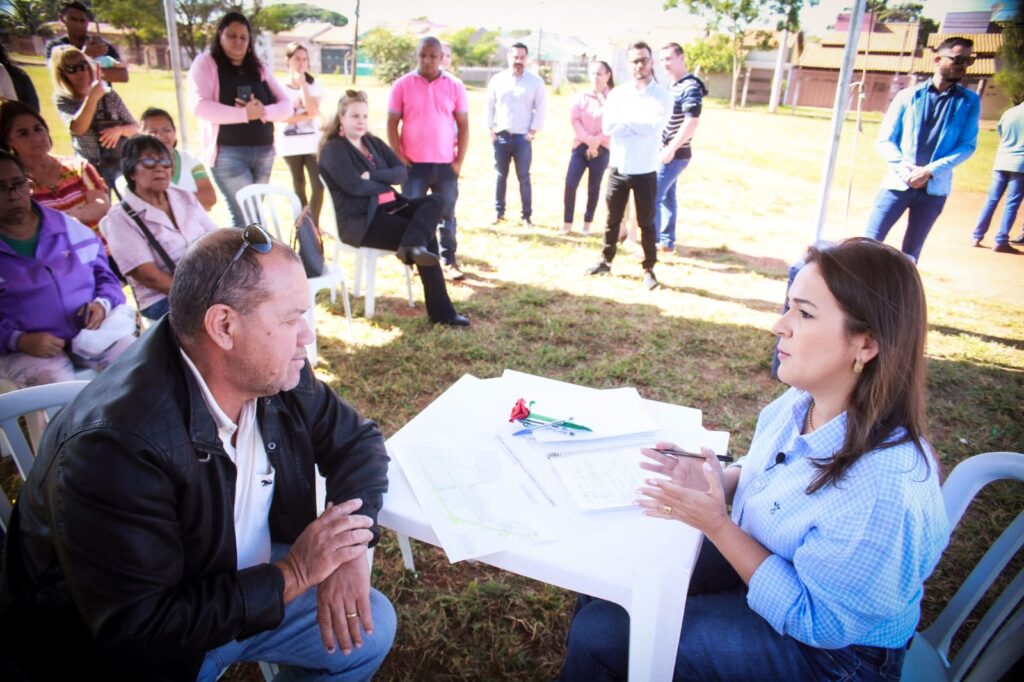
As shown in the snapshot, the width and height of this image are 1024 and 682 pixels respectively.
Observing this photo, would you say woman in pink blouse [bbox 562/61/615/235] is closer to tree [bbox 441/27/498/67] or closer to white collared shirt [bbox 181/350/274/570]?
white collared shirt [bbox 181/350/274/570]

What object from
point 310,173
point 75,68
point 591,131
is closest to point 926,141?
point 591,131

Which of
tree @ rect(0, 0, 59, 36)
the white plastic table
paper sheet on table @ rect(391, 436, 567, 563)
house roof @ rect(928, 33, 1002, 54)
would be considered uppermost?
house roof @ rect(928, 33, 1002, 54)

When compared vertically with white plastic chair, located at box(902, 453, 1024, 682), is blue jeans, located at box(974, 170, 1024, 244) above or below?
above

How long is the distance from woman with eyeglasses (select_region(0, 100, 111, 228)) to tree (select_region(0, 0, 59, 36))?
116cm

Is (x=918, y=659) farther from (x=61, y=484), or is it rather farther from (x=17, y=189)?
(x=17, y=189)

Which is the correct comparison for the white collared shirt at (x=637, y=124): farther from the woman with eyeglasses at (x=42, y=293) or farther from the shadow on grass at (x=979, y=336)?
the woman with eyeglasses at (x=42, y=293)

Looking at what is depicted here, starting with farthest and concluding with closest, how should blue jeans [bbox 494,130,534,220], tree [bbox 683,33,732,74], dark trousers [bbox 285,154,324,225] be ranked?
1. tree [bbox 683,33,732,74]
2. blue jeans [bbox 494,130,534,220]
3. dark trousers [bbox 285,154,324,225]

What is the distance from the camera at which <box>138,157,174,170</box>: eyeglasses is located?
290 cm

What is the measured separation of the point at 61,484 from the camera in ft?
3.40

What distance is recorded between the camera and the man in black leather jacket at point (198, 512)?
106 centimetres

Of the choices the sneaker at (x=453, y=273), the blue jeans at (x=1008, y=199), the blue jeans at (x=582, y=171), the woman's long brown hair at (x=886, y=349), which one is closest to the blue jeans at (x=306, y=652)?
the woman's long brown hair at (x=886, y=349)

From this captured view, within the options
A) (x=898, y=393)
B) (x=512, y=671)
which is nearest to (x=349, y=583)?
(x=512, y=671)

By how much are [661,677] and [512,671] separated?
830mm

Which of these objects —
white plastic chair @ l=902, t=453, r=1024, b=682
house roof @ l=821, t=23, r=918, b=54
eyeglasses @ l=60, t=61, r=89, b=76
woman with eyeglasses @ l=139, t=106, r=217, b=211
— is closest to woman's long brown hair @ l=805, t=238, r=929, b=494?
white plastic chair @ l=902, t=453, r=1024, b=682
